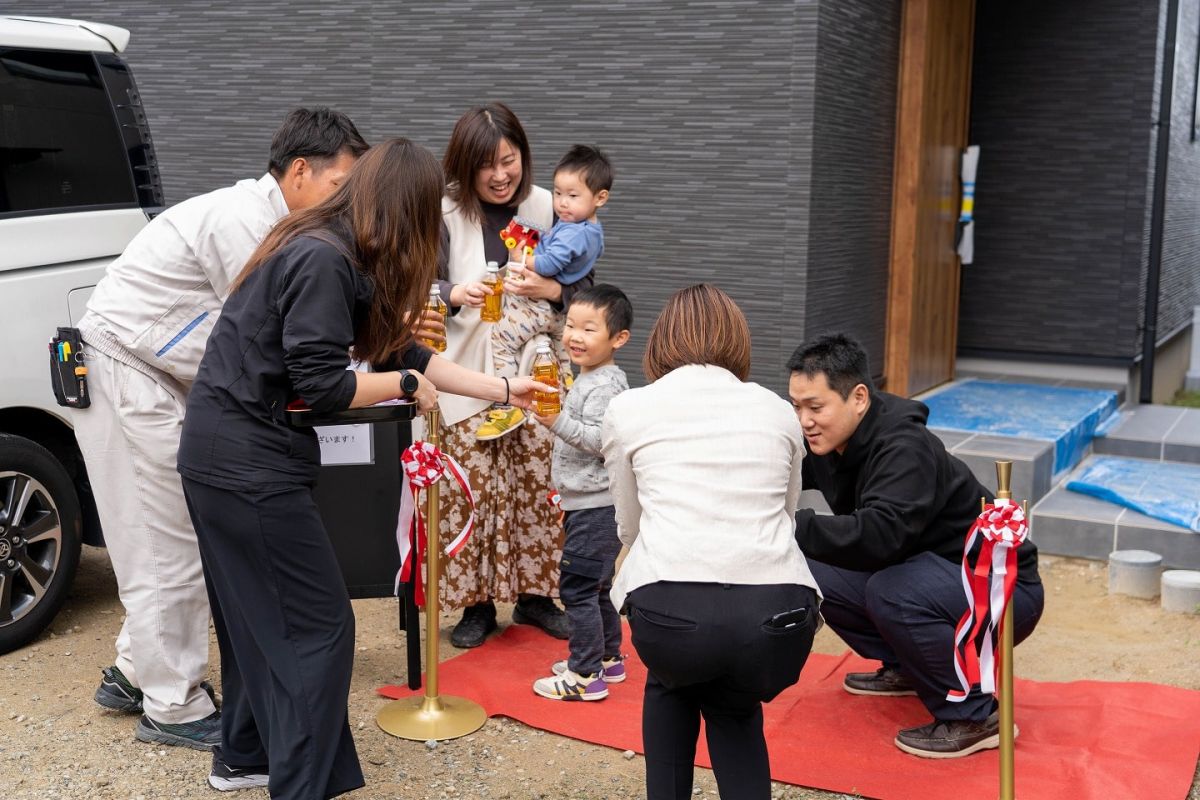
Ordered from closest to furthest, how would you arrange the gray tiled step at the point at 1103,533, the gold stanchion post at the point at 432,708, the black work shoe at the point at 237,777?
the black work shoe at the point at 237,777 < the gold stanchion post at the point at 432,708 < the gray tiled step at the point at 1103,533

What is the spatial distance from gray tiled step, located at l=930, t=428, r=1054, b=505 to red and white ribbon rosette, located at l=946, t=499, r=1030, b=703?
93.0 inches

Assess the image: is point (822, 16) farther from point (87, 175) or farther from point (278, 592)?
point (278, 592)

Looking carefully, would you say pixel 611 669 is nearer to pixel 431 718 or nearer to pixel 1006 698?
pixel 431 718

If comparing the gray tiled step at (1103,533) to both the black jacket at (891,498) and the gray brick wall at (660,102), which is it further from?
the black jacket at (891,498)

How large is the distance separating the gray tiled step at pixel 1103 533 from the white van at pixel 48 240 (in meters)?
4.17

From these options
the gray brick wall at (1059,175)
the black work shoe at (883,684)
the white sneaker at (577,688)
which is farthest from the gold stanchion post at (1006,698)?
the gray brick wall at (1059,175)

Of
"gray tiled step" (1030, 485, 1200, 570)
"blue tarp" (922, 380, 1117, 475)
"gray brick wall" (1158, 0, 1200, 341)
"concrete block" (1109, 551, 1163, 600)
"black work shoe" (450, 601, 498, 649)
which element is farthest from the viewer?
"gray brick wall" (1158, 0, 1200, 341)

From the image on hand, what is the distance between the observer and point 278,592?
2.95 m

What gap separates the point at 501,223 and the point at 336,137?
105 cm

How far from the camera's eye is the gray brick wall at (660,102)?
19.3 feet

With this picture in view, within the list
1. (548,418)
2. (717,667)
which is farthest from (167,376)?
(717,667)

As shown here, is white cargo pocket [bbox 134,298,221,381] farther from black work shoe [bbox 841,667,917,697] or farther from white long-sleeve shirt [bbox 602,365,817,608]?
black work shoe [bbox 841,667,917,697]

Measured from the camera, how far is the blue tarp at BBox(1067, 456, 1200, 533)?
18.6 ft

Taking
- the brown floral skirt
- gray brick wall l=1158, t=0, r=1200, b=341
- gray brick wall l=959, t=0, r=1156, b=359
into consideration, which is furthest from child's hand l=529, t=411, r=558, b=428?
gray brick wall l=1158, t=0, r=1200, b=341
